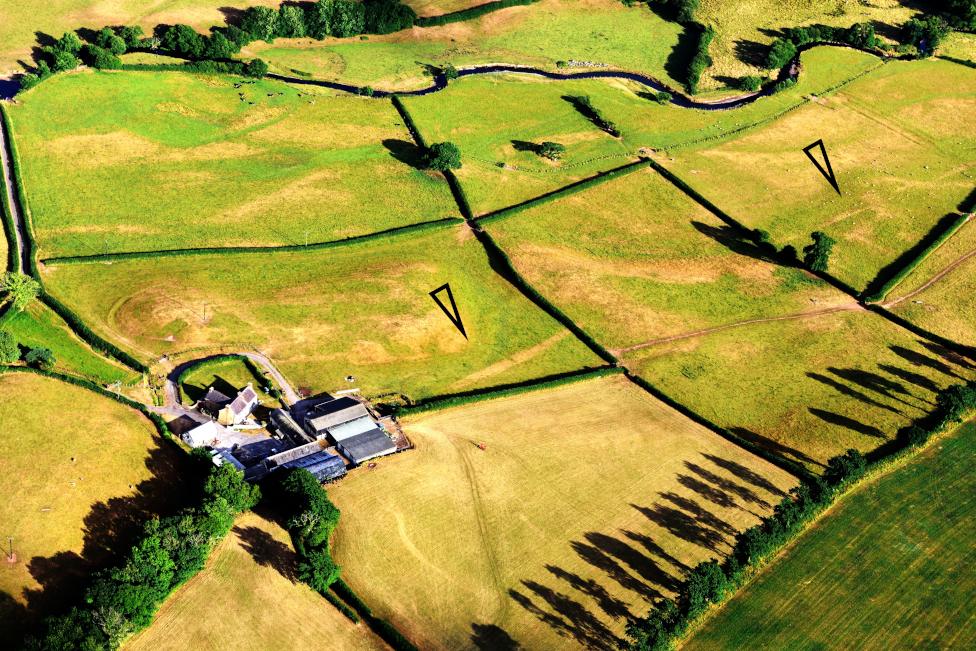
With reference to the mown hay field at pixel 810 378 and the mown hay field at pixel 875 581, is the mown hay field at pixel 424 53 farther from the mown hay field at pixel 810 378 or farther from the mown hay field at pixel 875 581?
the mown hay field at pixel 875 581

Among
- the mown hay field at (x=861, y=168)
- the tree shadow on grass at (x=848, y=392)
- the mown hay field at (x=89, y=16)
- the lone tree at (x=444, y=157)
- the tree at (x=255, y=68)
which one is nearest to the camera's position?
the tree shadow on grass at (x=848, y=392)

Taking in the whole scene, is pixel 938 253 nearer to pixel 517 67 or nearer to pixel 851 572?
pixel 851 572

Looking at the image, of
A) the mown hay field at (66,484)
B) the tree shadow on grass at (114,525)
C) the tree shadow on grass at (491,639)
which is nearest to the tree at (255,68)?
the mown hay field at (66,484)

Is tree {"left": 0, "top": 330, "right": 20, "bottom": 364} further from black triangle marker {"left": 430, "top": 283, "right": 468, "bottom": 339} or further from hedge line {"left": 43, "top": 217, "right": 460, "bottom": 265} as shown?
black triangle marker {"left": 430, "top": 283, "right": 468, "bottom": 339}

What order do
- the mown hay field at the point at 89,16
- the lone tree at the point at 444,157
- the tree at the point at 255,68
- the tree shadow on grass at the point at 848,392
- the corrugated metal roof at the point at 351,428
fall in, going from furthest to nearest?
the tree at the point at 255,68
the mown hay field at the point at 89,16
the lone tree at the point at 444,157
the tree shadow on grass at the point at 848,392
the corrugated metal roof at the point at 351,428

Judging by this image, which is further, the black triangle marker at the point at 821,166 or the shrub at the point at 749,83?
the shrub at the point at 749,83

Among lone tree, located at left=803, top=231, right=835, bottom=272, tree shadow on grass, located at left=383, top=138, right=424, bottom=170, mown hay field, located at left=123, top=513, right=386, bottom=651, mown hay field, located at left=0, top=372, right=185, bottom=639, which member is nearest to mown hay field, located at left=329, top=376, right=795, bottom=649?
mown hay field, located at left=123, top=513, right=386, bottom=651
